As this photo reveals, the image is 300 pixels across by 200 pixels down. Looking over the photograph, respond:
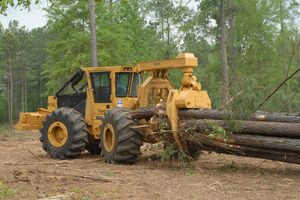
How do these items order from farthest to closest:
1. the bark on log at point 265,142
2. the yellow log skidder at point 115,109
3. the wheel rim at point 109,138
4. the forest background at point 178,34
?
the forest background at point 178,34, the wheel rim at point 109,138, the yellow log skidder at point 115,109, the bark on log at point 265,142

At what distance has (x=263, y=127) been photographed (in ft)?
23.7

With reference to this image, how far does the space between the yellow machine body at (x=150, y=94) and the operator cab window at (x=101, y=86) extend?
0.16ft

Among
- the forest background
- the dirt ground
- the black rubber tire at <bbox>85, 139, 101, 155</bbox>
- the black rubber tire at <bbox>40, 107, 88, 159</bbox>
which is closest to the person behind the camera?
the dirt ground

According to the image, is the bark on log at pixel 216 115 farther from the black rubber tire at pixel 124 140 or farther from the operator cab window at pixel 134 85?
the operator cab window at pixel 134 85

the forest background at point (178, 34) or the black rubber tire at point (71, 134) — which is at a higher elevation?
the forest background at point (178, 34)

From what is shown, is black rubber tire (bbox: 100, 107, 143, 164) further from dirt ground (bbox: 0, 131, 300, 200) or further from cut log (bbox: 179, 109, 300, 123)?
cut log (bbox: 179, 109, 300, 123)

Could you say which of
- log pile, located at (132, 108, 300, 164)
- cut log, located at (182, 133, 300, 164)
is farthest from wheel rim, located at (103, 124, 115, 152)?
cut log, located at (182, 133, 300, 164)

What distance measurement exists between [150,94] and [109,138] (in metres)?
1.60

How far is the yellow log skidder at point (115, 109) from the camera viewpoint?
8.77 metres

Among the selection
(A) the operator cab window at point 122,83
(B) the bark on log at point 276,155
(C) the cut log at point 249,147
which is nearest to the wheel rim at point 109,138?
(A) the operator cab window at point 122,83

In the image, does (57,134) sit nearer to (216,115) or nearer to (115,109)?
(115,109)

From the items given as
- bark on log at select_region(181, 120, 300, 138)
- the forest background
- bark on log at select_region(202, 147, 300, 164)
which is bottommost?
bark on log at select_region(202, 147, 300, 164)

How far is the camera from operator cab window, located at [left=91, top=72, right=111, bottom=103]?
36.5 ft

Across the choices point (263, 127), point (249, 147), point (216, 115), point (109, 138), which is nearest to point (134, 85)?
point (109, 138)
